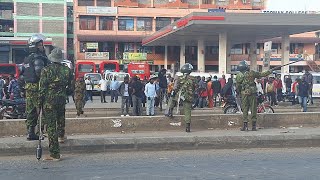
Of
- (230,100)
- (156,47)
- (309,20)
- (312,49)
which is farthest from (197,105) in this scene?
(312,49)

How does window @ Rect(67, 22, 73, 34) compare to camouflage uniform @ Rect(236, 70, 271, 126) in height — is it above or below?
above

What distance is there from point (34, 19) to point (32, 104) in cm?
5507

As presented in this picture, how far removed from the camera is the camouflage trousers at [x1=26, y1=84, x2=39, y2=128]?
8.59 meters

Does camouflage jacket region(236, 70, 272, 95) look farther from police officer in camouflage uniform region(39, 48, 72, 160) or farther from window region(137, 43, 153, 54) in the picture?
window region(137, 43, 153, 54)

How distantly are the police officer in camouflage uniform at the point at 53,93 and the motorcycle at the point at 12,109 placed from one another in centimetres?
610

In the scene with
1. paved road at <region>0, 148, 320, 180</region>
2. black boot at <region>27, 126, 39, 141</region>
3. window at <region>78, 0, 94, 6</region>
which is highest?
window at <region>78, 0, 94, 6</region>


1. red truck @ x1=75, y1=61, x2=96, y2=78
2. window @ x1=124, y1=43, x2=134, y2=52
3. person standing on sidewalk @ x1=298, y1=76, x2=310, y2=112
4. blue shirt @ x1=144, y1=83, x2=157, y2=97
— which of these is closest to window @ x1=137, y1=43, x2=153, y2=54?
window @ x1=124, y1=43, x2=134, y2=52

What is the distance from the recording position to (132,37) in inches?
2250

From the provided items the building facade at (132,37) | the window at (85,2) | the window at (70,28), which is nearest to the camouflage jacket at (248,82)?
the building facade at (132,37)

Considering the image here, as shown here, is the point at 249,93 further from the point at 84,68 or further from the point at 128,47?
the point at 128,47

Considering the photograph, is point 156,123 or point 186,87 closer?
point 186,87

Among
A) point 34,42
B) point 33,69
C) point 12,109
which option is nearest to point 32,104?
point 33,69

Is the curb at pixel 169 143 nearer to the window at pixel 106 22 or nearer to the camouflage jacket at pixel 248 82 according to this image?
the camouflage jacket at pixel 248 82

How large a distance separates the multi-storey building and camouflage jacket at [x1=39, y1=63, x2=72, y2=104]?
52.0 meters
